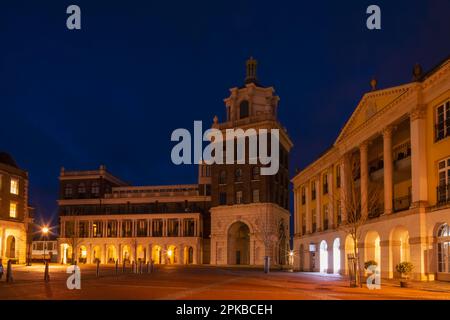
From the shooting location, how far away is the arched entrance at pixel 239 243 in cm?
8494

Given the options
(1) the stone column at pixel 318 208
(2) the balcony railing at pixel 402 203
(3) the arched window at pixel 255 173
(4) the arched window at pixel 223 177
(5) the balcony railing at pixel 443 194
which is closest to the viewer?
(5) the balcony railing at pixel 443 194

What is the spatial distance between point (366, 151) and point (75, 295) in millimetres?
26579

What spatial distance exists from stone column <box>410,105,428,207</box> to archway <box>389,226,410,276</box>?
433 cm

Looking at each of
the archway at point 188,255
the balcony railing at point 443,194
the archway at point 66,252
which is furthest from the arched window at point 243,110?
the balcony railing at point 443,194

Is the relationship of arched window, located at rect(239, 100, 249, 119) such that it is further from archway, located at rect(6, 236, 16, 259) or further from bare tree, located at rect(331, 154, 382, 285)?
bare tree, located at rect(331, 154, 382, 285)

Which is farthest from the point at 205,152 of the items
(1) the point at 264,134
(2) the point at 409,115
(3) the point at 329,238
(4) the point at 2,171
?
(2) the point at 409,115

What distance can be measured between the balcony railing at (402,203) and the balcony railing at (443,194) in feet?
18.6

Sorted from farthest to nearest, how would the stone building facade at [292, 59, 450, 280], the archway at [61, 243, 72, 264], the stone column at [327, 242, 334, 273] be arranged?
the archway at [61, 243, 72, 264] < the stone column at [327, 242, 334, 273] < the stone building facade at [292, 59, 450, 280]

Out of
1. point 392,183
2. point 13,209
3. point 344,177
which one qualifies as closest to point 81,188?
point 13,209

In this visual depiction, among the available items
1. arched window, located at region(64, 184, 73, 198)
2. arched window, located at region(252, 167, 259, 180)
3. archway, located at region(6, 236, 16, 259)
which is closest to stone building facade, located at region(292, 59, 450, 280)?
arched window, located at region(252, 167, 259, 180)

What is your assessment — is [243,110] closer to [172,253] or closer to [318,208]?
[172,253]

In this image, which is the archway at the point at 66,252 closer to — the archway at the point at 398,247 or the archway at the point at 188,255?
the archway at the point at 188,255

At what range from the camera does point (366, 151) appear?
134ft

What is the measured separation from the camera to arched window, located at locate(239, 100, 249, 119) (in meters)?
88.2
